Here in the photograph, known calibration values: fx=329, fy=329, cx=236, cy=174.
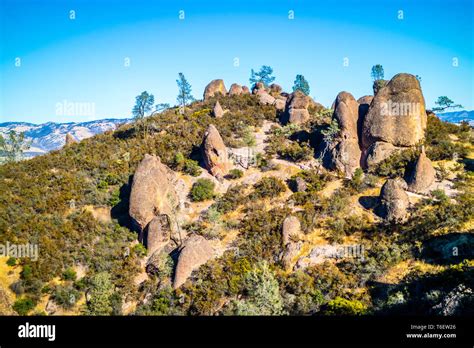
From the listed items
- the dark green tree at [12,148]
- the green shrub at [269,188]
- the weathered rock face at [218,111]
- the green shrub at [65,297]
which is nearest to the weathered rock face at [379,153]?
the green shrub at [269,188]

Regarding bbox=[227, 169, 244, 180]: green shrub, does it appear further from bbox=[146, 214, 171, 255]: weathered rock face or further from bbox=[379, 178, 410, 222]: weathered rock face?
bbox=[379, 178, 410, 222]: weathered rock face

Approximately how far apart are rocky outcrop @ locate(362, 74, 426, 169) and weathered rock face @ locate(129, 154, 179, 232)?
2749 centimetres

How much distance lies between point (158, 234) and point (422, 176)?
31.8 meters

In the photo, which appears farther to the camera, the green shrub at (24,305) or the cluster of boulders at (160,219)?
the cluster of boulders at (160,219)

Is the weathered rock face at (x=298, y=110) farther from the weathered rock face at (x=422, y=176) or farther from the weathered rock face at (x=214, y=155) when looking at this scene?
the weathered rock face at (x=422, y=176)

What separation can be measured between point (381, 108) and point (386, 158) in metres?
7.09

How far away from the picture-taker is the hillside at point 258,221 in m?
29.7

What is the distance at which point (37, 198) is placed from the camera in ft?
137

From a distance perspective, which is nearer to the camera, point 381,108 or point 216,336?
point 216,336

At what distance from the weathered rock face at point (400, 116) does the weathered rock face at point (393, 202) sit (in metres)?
10.1

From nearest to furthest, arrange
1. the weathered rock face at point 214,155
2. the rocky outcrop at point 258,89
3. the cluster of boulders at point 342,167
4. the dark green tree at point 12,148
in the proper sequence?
the cluster of boulders at point 342,167, the weathered rock face at point 214,155, the dark green tree at point 12,148, the rocky outcrop at point 258,89

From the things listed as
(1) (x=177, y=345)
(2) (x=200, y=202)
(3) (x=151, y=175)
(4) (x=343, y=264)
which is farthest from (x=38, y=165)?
Result: (1) (x=177, y=345)

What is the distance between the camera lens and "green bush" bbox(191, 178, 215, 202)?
44.1m

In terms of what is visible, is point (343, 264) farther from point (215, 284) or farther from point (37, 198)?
point (37, 198)
